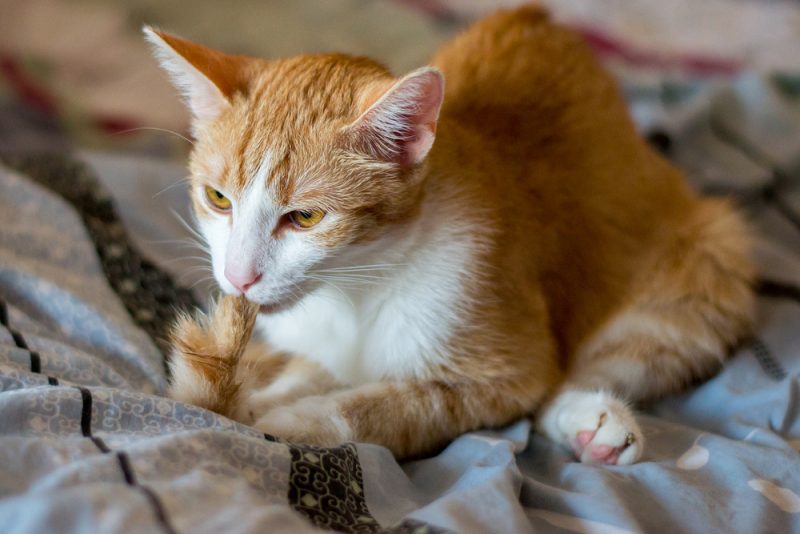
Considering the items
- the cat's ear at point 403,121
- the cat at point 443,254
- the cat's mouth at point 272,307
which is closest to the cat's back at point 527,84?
the cat at point 443,254

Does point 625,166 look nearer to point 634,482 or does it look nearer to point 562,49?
point 562,49

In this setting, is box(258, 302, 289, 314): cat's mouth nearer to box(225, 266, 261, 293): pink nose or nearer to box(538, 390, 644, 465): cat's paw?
box(225, 266, 261, 293): pink nose

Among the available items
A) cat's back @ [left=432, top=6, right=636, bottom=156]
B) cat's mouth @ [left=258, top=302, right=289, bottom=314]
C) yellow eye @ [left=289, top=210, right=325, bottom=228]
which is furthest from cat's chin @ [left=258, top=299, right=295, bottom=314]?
cat's back @ [left=432, top=6, right=636, bottom=156]

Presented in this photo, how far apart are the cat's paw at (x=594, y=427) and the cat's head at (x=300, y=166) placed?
0.45 metres

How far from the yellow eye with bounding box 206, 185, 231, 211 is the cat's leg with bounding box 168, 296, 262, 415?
0.17m

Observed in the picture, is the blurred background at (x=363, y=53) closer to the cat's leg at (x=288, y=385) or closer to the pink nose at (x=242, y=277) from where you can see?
the cat's leg at (x=288, y=385)

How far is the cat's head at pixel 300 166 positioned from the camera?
1135 millimetres

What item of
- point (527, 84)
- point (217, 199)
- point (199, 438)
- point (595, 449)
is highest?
point (527, 84)

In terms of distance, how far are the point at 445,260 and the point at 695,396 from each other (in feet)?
2.00

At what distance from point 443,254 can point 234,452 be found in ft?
1.60

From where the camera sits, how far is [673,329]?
1.54m

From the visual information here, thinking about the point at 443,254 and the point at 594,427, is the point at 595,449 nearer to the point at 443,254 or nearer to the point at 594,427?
the point at 594,427

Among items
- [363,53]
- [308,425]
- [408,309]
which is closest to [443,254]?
[408,309]

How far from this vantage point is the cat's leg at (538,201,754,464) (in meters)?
1.49
